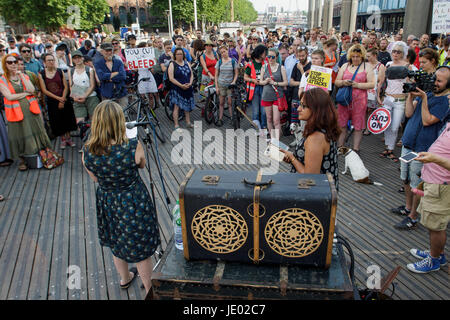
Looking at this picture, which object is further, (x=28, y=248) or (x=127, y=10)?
(x=127, y=10)

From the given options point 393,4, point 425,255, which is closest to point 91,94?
point 425,255

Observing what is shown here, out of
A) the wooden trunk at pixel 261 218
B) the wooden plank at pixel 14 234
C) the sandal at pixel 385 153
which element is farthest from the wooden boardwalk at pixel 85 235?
the wooden trunk at pixel 261 218

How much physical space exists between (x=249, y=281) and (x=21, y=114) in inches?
212

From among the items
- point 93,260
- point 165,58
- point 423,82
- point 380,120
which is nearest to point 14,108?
point 93,260

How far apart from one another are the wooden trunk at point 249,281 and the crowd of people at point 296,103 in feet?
2.86

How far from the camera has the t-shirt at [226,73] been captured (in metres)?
7.51

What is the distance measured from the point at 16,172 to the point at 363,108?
6.19 m

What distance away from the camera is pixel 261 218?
6.27 feet

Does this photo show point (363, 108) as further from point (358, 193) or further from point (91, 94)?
point (91, 94)

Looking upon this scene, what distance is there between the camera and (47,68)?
6266mm

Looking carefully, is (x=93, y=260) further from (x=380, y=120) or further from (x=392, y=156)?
(x=392, y=156)

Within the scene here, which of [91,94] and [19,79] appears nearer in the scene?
[19,79]

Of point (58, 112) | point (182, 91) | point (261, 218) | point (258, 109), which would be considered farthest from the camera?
point (182, 91)
